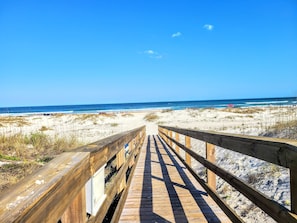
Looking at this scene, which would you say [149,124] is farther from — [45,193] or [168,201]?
[45,193]

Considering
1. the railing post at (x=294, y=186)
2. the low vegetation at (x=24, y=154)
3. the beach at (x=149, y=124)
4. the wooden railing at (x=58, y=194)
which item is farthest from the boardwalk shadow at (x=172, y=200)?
the beach at (x=149, y=124)

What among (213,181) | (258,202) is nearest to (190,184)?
(213,181)

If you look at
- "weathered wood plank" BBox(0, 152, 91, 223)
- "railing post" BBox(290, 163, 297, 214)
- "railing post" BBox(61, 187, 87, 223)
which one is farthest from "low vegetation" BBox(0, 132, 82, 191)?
"railing post" BBox(290, 163, 297, 214)

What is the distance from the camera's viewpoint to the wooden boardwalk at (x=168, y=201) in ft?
9.17

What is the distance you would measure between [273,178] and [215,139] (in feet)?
9.18

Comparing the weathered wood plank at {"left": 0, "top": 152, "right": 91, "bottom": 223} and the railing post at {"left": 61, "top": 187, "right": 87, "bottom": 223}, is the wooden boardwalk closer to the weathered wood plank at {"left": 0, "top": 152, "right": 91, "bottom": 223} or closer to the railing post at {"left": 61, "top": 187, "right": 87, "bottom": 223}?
the railing post at {"left": 61, "top": 187, "right": 87, "bottom": 223}

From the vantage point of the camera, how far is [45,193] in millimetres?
819

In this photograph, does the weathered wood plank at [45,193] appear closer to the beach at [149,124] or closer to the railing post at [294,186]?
the railing post at [294,186]

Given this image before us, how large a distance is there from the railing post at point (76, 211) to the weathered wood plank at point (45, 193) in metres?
0.10

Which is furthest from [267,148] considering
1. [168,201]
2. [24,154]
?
[24,154]

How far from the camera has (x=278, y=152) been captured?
1.38 meters

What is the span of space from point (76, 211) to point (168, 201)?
7.68 feet

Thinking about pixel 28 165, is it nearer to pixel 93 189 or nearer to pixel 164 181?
pixel 164 181

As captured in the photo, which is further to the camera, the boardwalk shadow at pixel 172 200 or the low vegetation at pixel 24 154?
the low vegetation at pixel 24 154
